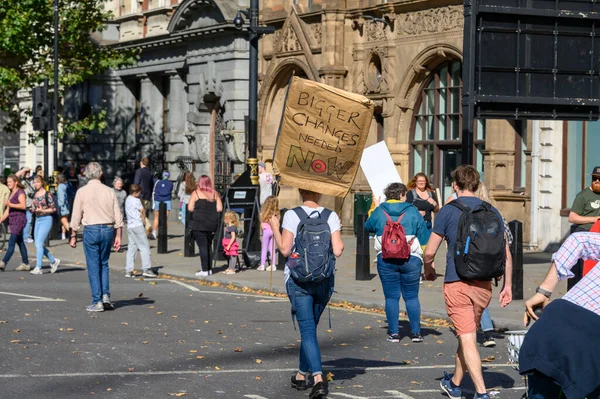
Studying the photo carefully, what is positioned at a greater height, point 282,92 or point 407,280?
point 282,92

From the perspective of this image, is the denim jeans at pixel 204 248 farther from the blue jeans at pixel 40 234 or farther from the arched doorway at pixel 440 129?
the arched doorway at pixel 440 129

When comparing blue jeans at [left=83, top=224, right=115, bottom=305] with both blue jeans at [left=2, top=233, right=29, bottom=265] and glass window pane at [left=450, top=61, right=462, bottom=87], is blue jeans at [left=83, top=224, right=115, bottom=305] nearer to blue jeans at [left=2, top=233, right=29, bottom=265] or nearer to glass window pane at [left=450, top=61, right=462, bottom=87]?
blue jeans at [left=2, top=233, right=29, bottom=265]

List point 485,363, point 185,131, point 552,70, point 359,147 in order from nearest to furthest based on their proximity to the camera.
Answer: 1. point 359,147
2. point 485,363
3. point 552,70
4. point 185,131

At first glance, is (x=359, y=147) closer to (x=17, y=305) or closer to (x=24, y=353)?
(x=24, y=353)

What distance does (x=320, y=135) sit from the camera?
10.3m

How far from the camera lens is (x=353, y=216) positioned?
30.7 m

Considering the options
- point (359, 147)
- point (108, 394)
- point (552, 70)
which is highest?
point (552, 70)

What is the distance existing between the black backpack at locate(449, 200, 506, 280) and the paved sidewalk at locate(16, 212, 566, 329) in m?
4.77

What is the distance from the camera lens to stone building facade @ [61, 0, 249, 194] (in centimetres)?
3475

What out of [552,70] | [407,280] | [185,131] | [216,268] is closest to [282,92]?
[185,131]

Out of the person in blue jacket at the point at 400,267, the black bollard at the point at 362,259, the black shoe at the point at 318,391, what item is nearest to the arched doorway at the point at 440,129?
the black bollard at the point at 362,259

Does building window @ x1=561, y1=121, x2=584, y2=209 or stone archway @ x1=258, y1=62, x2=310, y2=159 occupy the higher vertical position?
stone archway @ x1=258, y1=62, x2=310, y2=159

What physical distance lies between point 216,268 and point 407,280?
907cm

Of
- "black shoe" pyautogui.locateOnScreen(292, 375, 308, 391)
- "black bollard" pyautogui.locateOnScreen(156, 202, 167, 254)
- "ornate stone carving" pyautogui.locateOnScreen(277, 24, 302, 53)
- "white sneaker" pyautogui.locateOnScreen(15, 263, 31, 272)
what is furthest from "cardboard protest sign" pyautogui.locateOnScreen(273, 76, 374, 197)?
"ornate stone carving" pyautogui.locateOnScreen(277, 24, 302, 53)
